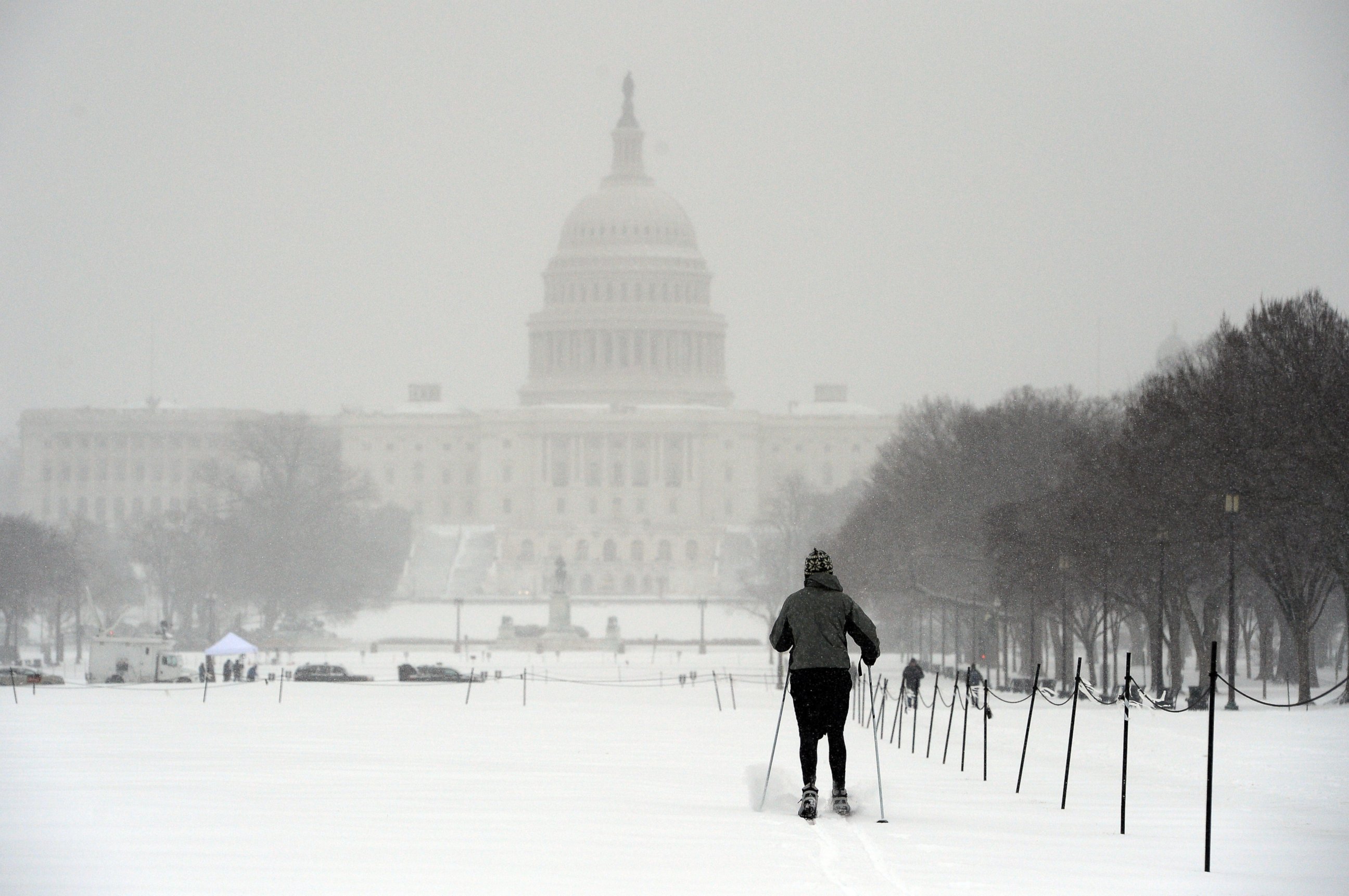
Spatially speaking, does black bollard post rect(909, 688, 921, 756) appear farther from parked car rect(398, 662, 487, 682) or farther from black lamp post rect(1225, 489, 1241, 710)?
parked car rect(398, 662, 487, 682)

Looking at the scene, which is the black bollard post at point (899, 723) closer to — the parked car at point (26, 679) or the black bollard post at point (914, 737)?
the black bollard post at point (914, 737)

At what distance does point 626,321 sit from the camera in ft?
609

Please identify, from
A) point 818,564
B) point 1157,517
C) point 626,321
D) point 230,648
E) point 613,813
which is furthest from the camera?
point 626,321

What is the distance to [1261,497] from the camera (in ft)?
121

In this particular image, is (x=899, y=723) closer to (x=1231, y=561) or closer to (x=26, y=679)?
(x=1231, y=561)

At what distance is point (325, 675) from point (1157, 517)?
19841 millimetres

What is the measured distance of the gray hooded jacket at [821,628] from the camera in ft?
47.2

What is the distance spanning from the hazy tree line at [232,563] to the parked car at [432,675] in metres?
24.0

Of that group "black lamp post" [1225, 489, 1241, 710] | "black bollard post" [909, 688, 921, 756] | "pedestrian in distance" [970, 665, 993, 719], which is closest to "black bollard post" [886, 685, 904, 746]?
"black bollard post" [909, 688, 921, 756]

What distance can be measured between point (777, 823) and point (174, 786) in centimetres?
473

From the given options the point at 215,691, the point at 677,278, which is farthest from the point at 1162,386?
the point at 677,278

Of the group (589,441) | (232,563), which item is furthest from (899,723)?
(589,441)

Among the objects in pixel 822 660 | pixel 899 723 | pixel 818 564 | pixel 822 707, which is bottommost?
A: pixel 899 723

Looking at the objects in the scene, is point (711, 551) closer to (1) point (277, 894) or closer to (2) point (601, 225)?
(2) point (601, 225)
